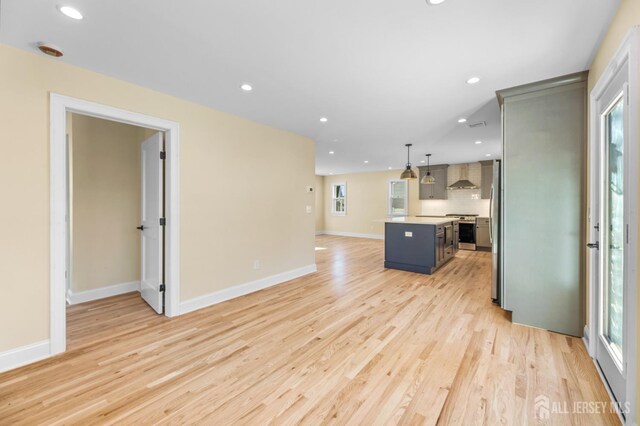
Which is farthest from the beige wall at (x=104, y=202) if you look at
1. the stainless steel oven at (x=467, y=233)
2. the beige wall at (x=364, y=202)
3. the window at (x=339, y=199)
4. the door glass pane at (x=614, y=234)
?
the window at (x=339, y=199)

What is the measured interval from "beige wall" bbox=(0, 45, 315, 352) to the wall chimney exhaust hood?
16.9ft

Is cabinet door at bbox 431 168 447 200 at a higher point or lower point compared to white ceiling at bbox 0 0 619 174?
lower

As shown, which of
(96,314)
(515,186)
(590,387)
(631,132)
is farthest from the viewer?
(96,314)

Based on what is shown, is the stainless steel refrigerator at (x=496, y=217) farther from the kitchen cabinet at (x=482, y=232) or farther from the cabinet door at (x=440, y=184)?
the cabinet door at (x=440, y=184)

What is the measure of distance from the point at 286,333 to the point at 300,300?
950 millimetres

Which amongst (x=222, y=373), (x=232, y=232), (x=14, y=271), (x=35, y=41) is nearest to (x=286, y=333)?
(x=222, y=373)

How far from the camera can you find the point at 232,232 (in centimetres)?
381

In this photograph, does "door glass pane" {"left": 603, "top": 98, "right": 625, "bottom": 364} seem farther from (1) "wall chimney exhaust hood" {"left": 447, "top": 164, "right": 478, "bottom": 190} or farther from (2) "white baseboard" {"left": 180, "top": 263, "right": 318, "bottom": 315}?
(1) "wall chimney exhaust hood" {"left": 447, "top": 164, "right": 478, "bottom": 190}

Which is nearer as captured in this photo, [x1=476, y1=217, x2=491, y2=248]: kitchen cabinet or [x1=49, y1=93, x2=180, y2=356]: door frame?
[x1=49, y1=93, x2=180, y2=356]: door frame

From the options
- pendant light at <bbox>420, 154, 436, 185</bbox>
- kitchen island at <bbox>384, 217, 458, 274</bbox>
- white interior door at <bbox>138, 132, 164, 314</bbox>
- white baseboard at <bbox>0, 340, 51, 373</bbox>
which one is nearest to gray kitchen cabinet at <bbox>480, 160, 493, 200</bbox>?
pendant light at <bbox>420, 154, 436, 185</bbox>

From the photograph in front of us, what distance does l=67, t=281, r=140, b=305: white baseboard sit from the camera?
11.7 feet

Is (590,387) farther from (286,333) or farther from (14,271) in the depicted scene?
(14,271)

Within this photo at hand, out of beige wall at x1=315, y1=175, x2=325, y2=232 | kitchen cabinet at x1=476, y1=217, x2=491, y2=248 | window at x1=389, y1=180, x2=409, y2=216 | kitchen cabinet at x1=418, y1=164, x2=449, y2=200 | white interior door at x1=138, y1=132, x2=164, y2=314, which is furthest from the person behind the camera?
beige wall at x1=315, y1=175, x2=325, y2=232

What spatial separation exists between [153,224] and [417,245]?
431cm
